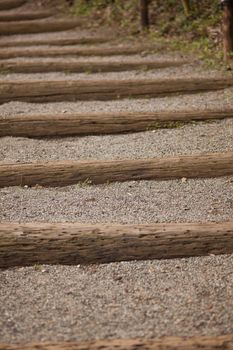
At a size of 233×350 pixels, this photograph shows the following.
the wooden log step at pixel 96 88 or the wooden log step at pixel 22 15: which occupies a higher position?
the wooden log step at pixel 22 15

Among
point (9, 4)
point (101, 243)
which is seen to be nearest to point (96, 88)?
point (101, 243)

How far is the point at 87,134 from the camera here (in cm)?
509

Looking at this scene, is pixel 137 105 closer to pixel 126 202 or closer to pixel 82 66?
pixel 82 66

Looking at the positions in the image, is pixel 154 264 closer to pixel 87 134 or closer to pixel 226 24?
pixel 87 134

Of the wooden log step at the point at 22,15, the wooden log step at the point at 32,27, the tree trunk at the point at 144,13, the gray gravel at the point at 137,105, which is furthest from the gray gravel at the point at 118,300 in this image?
the wooden log step at the point at 22,15

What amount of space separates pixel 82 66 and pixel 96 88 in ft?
3.23

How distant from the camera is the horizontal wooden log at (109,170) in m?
4.18

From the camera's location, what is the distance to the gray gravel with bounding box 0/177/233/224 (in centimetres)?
364

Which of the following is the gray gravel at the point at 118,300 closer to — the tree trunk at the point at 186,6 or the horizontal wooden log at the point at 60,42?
the horizontal wooden log at the point at 60,42

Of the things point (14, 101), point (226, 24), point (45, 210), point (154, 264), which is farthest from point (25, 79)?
point (154, 264)

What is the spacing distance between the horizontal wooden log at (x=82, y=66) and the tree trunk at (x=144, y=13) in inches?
69.9

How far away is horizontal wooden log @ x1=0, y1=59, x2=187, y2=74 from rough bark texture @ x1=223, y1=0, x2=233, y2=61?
1.85 feet

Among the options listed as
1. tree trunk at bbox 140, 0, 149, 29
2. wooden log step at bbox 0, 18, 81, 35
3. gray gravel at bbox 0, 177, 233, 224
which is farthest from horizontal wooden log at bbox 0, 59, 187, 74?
gray gravel at bbox 0, 177, 233, 224

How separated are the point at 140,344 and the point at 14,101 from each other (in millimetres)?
3943
